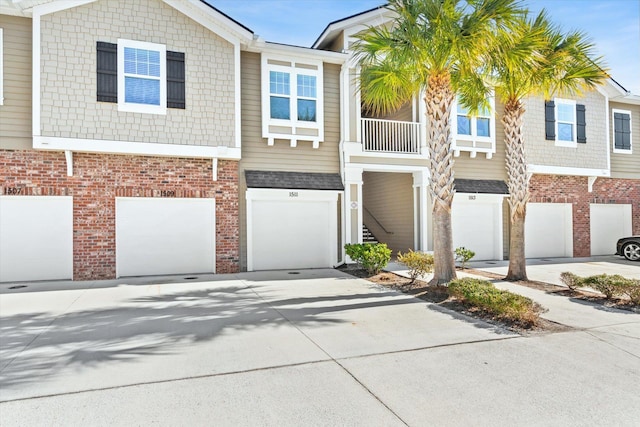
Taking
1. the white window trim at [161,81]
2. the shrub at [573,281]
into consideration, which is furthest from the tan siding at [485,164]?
the white window trim at [161,81]

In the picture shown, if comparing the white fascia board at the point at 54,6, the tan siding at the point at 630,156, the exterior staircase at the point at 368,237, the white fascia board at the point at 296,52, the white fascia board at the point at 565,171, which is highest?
the white fascia board at the point at 54,6

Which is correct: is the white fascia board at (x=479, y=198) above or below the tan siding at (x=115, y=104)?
below

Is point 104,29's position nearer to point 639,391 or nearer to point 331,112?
point 331,112

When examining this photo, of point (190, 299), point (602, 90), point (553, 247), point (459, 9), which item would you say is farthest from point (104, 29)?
point (602, 90)

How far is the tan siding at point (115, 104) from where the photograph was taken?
402 inches

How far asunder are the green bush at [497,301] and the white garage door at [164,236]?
23.5 ft

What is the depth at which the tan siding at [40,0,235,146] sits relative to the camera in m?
10.2

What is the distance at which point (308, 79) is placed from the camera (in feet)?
42.0

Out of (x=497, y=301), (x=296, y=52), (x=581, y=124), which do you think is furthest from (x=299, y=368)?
(x=581, y=124)

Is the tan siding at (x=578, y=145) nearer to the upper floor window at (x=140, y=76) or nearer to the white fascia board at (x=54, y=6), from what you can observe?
the upper floor window at (x=140, y=76)

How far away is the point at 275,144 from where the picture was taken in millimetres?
12555

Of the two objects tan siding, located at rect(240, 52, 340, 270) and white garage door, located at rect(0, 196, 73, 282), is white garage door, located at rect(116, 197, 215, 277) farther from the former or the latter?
white garage door, located at rect(0, 196, 73, 282)

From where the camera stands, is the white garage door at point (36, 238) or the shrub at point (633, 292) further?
the white garage door at point (36, 238)

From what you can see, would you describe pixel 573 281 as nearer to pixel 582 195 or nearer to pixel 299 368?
pixel 299 368
